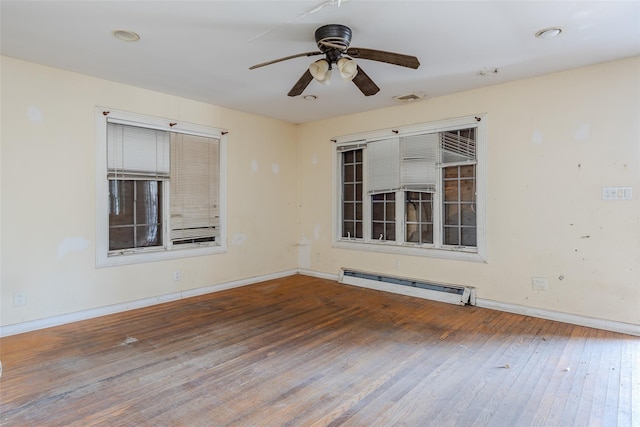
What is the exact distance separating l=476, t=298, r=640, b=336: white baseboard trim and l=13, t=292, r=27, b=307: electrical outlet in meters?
4.81

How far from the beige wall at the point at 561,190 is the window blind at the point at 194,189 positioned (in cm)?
303

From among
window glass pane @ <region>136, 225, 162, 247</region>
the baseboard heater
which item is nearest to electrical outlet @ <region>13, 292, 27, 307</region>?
window glass pane @ <region>136, 225, 162, 247</region>

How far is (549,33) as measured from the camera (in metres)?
2.81

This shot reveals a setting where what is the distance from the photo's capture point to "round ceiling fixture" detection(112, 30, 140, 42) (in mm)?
2828

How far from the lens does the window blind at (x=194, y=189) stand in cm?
454

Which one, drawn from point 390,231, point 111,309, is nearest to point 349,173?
point 390,231

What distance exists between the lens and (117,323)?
363 cm

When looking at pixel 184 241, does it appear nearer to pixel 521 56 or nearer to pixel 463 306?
pixel 463 306

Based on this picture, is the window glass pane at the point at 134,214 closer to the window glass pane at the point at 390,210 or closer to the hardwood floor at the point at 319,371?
the hardwood floor at the point at 319,371

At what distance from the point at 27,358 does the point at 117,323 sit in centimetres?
85

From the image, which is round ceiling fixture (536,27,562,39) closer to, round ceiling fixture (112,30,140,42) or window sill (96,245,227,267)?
round ceiling fixture (112,30,140,42)

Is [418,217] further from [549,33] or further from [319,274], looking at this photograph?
[549,33]

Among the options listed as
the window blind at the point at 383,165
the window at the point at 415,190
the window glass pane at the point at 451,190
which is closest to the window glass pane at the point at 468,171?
the window at the point at 415,190

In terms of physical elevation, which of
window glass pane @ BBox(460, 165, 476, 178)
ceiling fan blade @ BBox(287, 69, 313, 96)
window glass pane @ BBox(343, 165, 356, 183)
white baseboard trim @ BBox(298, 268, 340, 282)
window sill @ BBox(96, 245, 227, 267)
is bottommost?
white baseboard trim @ BBox(298, 268, 340, 282)
